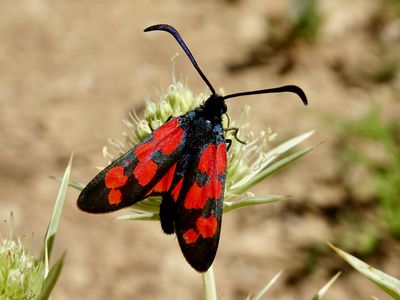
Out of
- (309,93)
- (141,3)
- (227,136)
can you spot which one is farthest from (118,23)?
(227,136)

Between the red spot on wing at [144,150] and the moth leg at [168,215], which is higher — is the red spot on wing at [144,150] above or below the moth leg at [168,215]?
above

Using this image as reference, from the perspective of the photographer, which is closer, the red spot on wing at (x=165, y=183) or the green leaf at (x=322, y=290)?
the green leaf at (x=322, y=290)

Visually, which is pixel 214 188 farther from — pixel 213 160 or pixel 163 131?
pixel 163 131

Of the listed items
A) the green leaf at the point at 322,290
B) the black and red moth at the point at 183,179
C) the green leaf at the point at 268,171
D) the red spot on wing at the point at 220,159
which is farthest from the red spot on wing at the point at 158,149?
the green leaf at the point at 322,290

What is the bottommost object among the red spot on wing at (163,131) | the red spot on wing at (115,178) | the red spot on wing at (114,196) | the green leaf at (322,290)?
the green leaf at (322,290)

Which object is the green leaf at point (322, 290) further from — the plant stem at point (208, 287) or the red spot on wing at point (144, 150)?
the red spot on wing at point (144, 150)

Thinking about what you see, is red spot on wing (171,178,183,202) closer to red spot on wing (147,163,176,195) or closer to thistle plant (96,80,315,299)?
red spot on wing (147,163,176,195)

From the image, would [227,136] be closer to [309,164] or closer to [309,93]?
[309,164]
